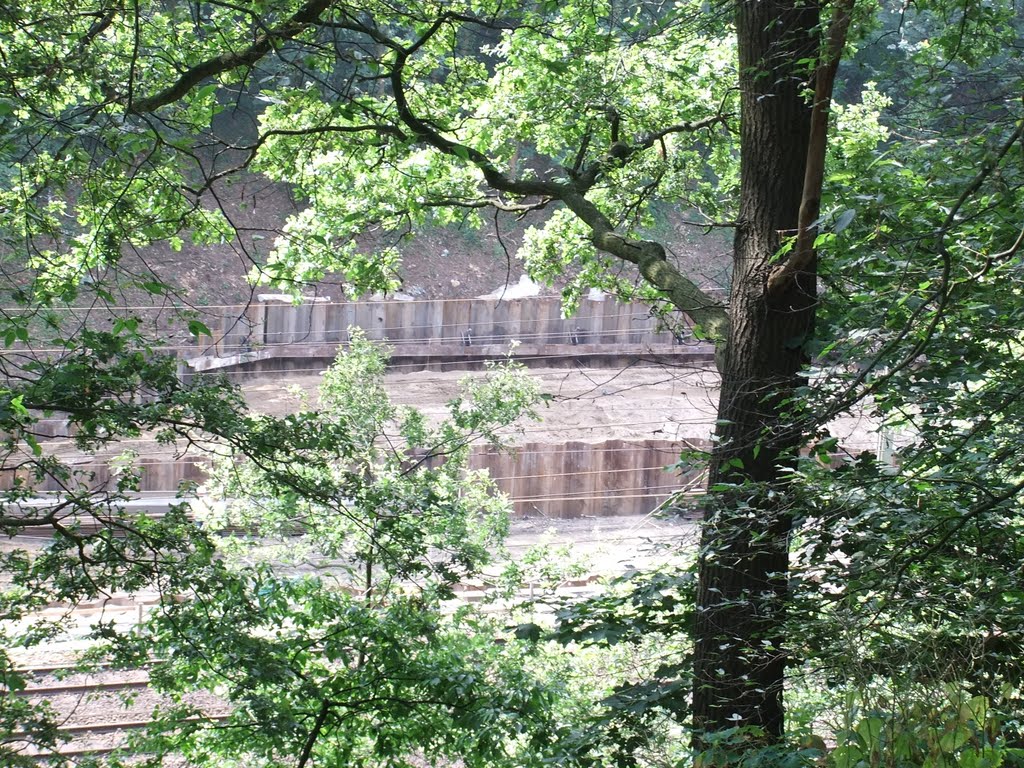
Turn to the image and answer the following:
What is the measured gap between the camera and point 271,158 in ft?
20.5

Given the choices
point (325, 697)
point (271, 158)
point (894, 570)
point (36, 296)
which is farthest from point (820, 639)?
point (271, 158)

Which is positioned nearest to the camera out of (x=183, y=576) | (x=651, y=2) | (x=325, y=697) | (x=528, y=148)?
(x=183, y=576)

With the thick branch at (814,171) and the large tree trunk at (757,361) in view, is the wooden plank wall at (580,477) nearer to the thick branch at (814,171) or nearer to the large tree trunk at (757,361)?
the large tree trunk at (757,361)

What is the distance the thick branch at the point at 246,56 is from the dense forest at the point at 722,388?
22mm

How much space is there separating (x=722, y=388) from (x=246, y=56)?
2478mm

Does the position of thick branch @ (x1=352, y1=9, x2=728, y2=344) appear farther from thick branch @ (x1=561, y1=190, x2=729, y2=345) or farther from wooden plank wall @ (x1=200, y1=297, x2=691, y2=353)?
wooden plank wall @ (x1=200, y1=297, x2=691, y2=353)

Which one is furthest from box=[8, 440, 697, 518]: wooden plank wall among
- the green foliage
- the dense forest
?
the dense forest

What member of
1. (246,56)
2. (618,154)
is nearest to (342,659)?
(246,56)

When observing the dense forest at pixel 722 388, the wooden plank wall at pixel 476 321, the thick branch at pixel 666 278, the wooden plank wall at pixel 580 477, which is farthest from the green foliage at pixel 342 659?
the wooden plank wall at pixel 476 321

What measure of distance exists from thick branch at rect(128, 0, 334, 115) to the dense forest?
0.02m

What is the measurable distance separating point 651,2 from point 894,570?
4359mm

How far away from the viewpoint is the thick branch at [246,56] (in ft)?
11.4

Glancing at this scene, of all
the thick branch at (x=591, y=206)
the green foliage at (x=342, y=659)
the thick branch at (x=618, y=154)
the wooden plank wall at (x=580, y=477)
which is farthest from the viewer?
the wooden plank wall at (x=580, y=477)

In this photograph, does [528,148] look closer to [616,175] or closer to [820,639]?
[616,175]
